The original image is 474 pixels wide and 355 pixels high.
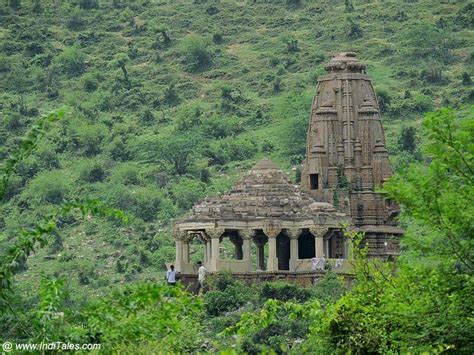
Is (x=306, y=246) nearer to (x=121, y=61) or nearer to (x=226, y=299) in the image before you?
(x=226, y=299)

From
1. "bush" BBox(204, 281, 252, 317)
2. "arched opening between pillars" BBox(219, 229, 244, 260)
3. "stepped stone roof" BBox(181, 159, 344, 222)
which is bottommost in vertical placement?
"bush" BBox(204, 281, 252, 317)

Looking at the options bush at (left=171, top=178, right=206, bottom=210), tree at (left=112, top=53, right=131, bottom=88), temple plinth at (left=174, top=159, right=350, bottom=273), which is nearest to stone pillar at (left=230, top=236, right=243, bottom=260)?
temple plinth at (left=174, top=159, right=350, bottom=273)

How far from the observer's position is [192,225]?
8012 cm

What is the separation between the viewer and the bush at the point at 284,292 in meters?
74.4

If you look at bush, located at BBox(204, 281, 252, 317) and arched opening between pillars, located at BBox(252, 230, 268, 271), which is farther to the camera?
arched opening between pillars, located at BBox(252, 230, 268, 271)

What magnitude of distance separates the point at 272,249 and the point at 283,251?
2.29 meters

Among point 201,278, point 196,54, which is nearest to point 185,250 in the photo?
point 201,278

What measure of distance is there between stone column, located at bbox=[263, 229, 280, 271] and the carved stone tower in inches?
180

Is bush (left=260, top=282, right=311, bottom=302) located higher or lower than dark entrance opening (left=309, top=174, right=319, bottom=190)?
lower

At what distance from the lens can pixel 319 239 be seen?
79625 millimetres

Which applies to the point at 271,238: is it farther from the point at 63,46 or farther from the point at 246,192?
the point at 63,46

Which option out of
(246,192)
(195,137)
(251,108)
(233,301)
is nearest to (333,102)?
(246,192)

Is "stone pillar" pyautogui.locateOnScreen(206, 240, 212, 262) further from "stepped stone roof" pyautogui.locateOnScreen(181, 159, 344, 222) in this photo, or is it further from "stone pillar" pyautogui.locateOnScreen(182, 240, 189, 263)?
"stepped stone roof" pyautogui.locateOnScreen(181, 159, 344, 222)

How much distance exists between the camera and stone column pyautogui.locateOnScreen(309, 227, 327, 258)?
3125 inches
